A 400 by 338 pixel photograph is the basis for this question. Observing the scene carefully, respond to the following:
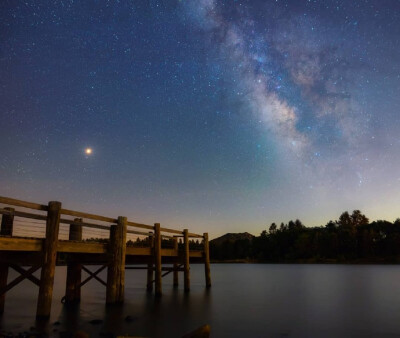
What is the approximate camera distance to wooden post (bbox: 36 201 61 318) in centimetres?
1137

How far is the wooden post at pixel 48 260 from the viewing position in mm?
11367

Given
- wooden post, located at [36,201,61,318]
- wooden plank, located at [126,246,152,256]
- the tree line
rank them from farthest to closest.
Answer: the tree line → wooden plank, located at [126,246,152,256] → wooden post, located at [36,201,61,318]

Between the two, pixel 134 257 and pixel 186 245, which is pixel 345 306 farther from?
pixel 134 257

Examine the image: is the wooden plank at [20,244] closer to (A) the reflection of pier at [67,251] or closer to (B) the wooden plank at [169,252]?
(A) the reflection of pier at [67,251]

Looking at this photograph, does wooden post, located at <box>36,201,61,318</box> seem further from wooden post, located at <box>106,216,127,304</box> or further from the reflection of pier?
wooden post, located at <box>106,216,127,304</box>

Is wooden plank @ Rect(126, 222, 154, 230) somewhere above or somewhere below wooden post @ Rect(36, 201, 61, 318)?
above

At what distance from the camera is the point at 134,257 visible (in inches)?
818

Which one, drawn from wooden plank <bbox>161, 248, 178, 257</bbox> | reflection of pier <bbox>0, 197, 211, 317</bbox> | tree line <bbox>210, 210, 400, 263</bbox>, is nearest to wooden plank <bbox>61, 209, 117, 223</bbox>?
reflection of pier <bbox>0, 197, 211, 317</bbox>

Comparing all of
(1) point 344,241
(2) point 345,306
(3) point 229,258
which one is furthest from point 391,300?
(3) point 229,258

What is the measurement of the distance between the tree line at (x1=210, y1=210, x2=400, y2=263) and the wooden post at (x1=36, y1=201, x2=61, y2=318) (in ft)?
404

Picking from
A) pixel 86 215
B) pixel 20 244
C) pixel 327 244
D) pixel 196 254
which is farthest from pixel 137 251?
pixel 327 244

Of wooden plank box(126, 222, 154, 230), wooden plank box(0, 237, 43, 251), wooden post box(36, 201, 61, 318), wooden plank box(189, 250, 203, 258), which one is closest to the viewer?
wooden plank box(0, 237, 43, 251)

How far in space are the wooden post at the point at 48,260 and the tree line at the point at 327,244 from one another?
123099mm

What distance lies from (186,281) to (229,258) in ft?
458
